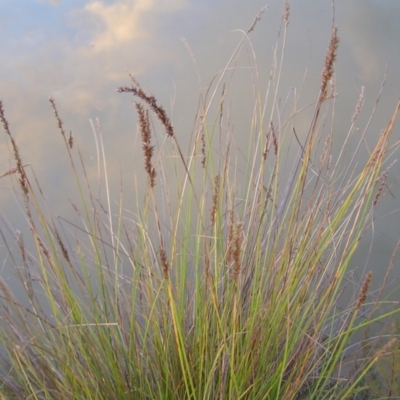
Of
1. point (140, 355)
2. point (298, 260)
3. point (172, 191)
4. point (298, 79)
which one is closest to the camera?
point (298, 260)

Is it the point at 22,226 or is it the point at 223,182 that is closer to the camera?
the point at 223,182

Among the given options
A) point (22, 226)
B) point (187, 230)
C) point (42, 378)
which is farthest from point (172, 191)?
point (42, 378)

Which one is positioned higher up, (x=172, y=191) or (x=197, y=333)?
(x=172, y=191)

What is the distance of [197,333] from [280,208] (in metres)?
0.33

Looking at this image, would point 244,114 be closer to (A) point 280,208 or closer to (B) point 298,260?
(A) point 280,208

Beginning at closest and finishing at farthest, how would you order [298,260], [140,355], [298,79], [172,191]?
[298,260]
[140,355]
[172,191]
[298,79]

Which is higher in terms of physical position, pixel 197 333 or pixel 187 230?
pixel 187 230

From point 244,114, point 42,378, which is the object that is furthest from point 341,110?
point 42,378

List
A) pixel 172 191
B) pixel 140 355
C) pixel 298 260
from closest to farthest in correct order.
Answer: pixel 298 260, pixel 140 355, pixel 172 191

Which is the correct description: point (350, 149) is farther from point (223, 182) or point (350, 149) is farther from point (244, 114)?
point (223, 182)

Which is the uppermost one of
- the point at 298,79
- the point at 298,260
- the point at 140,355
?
the point at 298,79

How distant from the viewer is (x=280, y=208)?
1231 mm

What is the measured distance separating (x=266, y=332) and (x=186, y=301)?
0.25 m

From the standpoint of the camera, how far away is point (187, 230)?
3.63ft
